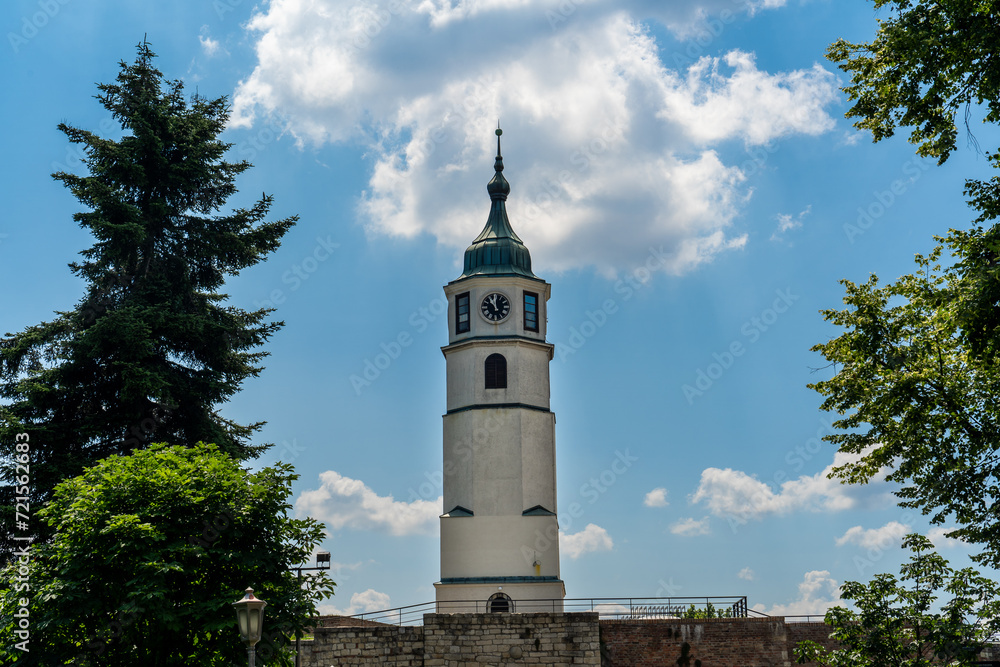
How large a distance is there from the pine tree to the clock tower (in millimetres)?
13274

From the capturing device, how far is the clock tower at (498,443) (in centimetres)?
3906

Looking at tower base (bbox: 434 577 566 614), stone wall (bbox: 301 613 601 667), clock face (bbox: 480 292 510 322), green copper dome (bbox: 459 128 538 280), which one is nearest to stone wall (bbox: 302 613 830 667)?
stone wall (bbox: 301 613 601 667)

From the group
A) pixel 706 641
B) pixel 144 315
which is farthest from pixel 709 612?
pixel 144 315

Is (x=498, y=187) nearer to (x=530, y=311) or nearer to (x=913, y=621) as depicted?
(x=530, y=311)

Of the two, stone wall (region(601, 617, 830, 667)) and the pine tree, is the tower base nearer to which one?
stone wall (region(601, 617, 830, 667))

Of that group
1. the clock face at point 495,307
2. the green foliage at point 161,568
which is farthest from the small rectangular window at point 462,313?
the green foliage at point 161,568

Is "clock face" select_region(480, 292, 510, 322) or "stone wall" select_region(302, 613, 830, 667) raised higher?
"clock face" select_region(480, 292, 510, 322)

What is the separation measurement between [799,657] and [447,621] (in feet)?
45.7

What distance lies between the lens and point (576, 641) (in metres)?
30.2

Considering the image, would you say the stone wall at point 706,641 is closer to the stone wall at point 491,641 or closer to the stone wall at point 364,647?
the stone wall at point 491,641

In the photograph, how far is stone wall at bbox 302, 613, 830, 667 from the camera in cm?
2989

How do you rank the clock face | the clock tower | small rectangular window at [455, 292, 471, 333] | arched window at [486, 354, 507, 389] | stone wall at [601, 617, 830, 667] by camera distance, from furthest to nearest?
small rectangular window at [455, 292, 471, 333] → the clock face → arched window at [486, 354, 507, 389] → the clock tower → stone wall at [601, 617, 830, 667]

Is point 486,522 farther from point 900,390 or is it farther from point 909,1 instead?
point 909,1

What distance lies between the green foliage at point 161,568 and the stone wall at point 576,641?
1000cm
